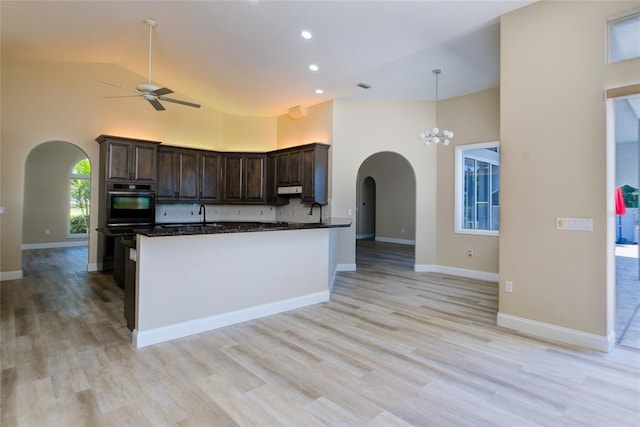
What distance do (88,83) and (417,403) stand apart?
7.18m

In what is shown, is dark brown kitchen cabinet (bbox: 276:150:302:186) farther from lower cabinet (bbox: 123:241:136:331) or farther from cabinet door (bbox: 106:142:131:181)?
lower cabinet (bbox: 123:241:136:331)

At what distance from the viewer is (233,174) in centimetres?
720

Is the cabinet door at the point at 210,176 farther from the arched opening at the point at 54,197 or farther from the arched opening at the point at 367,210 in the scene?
the arched opening at the point at 367,210

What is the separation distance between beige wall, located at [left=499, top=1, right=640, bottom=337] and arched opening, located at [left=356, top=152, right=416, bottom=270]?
606 cm

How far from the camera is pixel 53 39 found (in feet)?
15.7

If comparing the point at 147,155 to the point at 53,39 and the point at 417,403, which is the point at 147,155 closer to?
the point at 53,39

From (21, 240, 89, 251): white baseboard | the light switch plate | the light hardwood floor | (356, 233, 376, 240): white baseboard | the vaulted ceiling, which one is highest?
the vaulted ceiling

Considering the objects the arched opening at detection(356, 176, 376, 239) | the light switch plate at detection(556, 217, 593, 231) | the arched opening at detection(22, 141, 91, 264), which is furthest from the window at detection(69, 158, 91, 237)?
the light switch plate at detection(556, 217, 593, 231)

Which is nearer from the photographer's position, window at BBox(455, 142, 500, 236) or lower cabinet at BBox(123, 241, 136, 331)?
lower cabinet at BBox(123, 241, 136, 331)

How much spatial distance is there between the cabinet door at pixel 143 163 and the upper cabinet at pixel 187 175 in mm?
224

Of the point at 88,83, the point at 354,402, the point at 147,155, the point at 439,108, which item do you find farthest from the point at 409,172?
the point at 354,402

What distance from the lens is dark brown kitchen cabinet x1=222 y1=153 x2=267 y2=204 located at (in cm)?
718

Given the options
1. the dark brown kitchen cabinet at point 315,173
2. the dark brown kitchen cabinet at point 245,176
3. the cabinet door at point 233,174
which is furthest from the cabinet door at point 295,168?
the cabinet door at point 233,174

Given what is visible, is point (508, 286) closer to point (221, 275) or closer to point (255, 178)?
point (221, 275)
